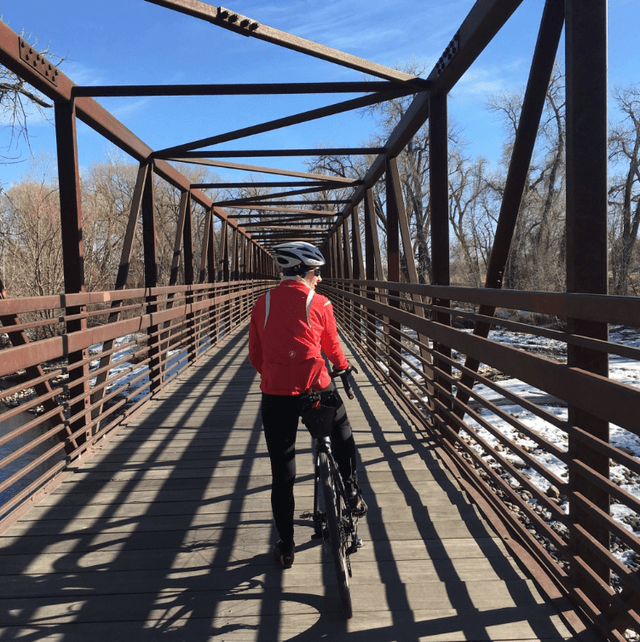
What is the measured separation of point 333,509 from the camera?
7.81ft

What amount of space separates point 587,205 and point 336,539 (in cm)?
164

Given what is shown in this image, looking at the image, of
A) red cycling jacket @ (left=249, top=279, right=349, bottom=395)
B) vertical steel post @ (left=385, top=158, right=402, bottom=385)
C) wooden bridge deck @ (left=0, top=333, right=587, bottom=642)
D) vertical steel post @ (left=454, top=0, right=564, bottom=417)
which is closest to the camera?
wooden bridge deck @ (left=0, top=333, right=587, bottom=642)

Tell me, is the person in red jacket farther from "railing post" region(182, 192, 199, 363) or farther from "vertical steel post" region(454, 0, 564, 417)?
"railing post" region(182, 192, 199, 363)

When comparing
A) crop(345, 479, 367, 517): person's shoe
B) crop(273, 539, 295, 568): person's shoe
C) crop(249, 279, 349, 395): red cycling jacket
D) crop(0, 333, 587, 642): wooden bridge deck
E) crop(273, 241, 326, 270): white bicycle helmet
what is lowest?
crop(0, 333, 587, 642): wooden bridge deck

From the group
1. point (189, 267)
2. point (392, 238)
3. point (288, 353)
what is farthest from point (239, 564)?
point (189, 267)

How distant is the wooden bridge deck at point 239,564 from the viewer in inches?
90.7

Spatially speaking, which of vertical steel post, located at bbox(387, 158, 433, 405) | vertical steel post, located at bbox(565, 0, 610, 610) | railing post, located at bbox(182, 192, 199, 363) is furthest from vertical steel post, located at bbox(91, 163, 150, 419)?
vertical steel post, located at bbox(565, 0, 610, 610)

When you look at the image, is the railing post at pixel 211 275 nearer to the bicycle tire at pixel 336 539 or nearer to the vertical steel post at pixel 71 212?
the vertical steel post at pixel 71 212

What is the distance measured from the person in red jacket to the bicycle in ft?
0.32

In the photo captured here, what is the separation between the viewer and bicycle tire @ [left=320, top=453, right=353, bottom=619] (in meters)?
2.33

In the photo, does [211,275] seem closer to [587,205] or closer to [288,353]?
[288,353]

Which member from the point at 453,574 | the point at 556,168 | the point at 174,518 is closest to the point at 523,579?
the point at 453,574

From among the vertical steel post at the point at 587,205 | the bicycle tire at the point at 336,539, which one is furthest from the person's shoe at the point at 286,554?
the vertical steel post at the point at 587,205

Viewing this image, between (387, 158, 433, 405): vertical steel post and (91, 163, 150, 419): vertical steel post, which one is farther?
(387, 158, 433, 405): vertical steel post
